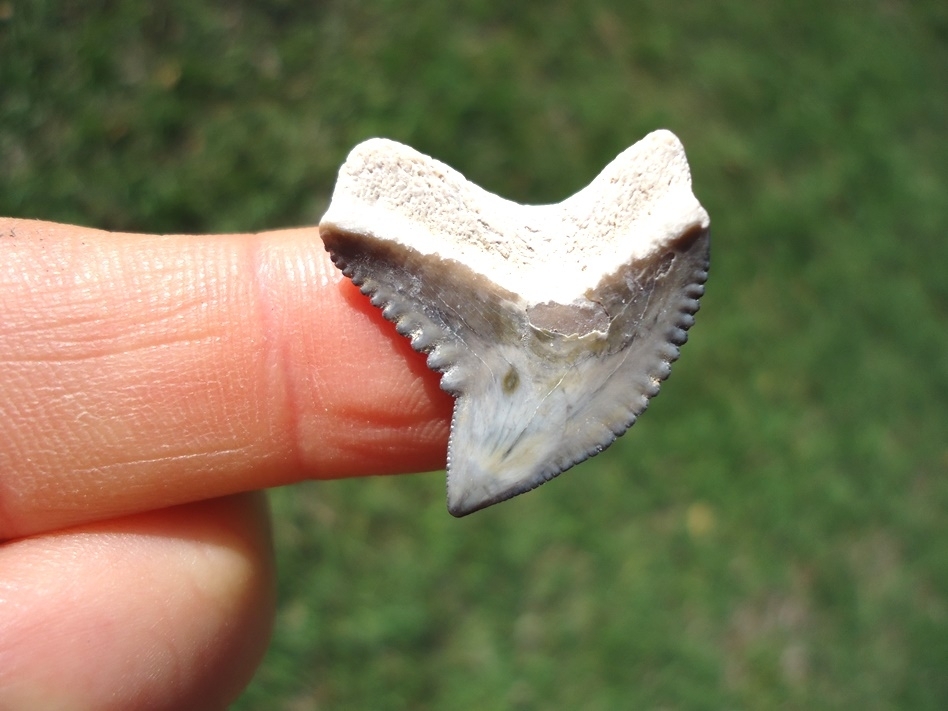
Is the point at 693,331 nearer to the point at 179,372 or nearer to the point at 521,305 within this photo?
the point at 521,305

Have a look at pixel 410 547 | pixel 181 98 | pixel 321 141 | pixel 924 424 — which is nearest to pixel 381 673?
pixel 410 547

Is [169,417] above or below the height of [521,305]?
below

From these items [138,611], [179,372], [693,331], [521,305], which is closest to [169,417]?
[179,372]

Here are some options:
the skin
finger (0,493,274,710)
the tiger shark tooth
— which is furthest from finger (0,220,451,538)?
the tiger shark tooth

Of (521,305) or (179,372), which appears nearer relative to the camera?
(521,305)

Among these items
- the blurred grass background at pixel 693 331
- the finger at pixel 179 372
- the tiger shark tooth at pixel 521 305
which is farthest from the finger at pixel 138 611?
the blurred grass background at pixel 693 331

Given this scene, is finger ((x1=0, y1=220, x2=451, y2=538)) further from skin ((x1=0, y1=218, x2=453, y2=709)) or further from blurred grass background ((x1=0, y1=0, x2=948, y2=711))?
blurred grass background ((x1=0, y1=0, x2=948, y2=711))
